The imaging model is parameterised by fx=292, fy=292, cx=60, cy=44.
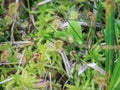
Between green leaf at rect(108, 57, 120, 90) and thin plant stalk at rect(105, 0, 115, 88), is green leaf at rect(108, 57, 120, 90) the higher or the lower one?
the lower one

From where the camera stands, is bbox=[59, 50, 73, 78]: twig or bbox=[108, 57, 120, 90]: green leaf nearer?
bbox=[108, 57, 120, 90]: green leaf

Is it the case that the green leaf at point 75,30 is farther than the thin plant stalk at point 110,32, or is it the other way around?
the green leaf at point 75,30

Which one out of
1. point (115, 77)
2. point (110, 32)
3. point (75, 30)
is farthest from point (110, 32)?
point (75, 30)

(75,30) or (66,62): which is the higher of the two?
(75,30)

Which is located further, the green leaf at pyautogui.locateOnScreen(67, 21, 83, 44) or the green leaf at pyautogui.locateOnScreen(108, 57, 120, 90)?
the green leaf at pyautogui.locateOnScreen(67, 21, 83, 44)

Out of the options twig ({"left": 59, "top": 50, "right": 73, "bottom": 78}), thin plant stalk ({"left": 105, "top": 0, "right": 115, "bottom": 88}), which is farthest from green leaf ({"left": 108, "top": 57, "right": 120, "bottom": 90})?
twig ({"left": 59, "top": 50, "right": 73, "bottom": 78})

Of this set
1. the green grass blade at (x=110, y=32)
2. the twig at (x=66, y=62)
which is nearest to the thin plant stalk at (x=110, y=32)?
the green grass blade at (x=110, y=32)

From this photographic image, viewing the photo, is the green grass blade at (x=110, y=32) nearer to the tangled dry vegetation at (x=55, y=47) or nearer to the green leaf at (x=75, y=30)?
the tangled dry vegetation at (x=55, y=47)

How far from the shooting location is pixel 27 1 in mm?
1320

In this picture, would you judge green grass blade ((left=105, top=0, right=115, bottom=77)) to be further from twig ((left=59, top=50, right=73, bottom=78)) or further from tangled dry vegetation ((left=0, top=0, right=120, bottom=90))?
twig ((left=59, top=50, right=73, bottom=78))

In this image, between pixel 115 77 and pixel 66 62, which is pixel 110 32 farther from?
pixel 66 62

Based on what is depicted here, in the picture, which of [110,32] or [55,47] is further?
[55,47]

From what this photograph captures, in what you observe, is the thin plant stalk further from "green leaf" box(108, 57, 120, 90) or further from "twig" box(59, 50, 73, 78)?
"twig" box(59, 50, 73, 78)

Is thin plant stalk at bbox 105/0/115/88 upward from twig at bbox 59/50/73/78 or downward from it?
→ upward
